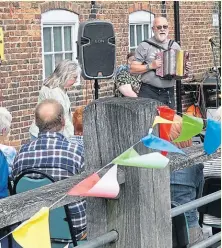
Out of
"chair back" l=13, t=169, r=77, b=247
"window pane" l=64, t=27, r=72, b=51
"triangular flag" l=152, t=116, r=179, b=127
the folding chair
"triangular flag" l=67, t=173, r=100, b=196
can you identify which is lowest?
the folding chair

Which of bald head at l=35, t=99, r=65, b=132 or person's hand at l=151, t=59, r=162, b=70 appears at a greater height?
person's hand at l=151, t=59, r=162, b=70

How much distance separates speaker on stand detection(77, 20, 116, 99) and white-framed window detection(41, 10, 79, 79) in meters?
0.94

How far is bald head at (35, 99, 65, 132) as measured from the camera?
4.32 m

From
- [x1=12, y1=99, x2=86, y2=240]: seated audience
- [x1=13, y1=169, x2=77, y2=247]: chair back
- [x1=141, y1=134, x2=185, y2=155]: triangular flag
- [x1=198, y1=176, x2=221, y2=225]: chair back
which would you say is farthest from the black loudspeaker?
[x1=141, y1=134, x2=185, y2=155]: triangular flag

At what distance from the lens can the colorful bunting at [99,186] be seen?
2.14 metres

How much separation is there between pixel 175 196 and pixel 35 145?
905 mm

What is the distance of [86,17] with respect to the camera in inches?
407

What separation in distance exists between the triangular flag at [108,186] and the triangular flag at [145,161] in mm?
51

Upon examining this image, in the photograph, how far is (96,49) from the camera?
356 inches

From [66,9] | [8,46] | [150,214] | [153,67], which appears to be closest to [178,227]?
[150,214]

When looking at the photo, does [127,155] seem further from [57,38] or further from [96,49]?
[57,38]

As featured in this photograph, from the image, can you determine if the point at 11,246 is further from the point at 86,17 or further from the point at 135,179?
the point at 86,17

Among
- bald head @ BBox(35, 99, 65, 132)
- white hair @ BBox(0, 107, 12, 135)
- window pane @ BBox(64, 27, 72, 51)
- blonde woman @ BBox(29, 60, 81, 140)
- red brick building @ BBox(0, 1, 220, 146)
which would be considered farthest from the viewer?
window pane @ BBox(64, 27, 72, 51)

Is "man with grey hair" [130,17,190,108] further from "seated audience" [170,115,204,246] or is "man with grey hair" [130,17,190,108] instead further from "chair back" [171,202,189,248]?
"chair back" [171,202,189,248]
